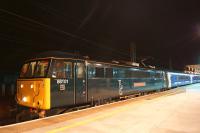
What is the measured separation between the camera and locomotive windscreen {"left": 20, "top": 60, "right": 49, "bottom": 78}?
1009 cm

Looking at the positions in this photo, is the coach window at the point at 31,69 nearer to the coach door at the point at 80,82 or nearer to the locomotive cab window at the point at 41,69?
the locomotive cab window at the point at 41,69

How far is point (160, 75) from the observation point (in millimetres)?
26047

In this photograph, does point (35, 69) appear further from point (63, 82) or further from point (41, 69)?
point (63, 82)

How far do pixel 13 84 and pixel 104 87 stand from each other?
17907 mm

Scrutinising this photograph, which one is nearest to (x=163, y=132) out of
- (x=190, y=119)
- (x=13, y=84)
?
(x=190, y=119)

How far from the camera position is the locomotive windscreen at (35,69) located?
10091 mm

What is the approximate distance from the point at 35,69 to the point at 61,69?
45.5 inches

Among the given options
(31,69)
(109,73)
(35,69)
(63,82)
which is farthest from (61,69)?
(109,73)

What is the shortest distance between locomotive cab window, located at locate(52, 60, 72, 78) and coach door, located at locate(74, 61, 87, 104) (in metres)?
0.46

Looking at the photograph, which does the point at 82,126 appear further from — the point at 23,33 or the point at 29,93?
the point at 23,33

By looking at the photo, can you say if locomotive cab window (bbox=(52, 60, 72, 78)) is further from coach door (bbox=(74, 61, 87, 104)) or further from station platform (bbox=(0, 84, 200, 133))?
station platform (bbox=(0, 84, 200, 133))

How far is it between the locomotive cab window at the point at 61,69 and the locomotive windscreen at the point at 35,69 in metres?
0.37

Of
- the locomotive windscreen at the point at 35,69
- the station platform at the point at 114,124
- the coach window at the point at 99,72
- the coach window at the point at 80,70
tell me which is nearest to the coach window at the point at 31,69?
the locomotive windscreen at the point at 35,69

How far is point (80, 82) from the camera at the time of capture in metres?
11.4
